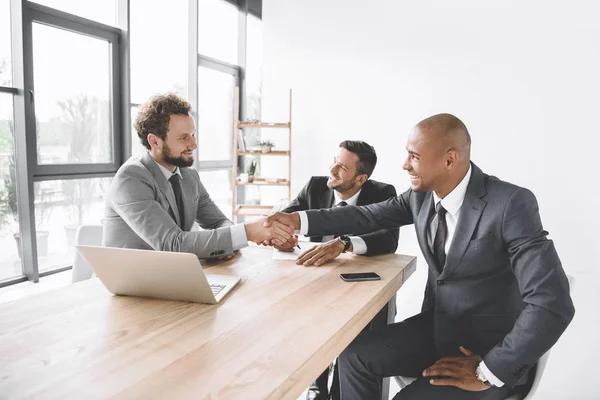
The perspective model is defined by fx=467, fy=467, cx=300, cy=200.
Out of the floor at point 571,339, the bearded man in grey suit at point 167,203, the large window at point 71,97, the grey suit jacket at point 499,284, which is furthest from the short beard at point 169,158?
the large window at point 71,97

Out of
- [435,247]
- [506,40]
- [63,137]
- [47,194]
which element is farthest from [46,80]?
[506,40]

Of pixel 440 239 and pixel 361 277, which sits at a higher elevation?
pixel 440 239

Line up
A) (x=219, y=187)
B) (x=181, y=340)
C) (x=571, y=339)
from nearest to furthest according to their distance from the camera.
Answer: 1. (x=181, y=340)
2. (x=571, y=339)
3. (x=219, y=187)

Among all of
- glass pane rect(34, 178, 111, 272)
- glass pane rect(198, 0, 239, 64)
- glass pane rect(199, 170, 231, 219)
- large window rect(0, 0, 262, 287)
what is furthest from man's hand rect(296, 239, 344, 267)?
glass pane rect(198, 0, 239, 64)

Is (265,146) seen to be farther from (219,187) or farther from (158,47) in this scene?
(158,47)

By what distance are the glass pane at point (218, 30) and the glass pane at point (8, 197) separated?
2296 millimetres

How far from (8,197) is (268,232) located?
2.46m

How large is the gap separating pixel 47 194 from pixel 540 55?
13.0 feet

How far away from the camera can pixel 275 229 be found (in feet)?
6.51

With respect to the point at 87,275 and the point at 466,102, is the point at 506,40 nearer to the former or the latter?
the point at 466,102

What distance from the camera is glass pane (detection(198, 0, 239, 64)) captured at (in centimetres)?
520

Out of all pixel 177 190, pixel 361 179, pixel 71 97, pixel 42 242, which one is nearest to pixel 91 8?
pixel 71 97

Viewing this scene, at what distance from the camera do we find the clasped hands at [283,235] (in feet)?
6.12

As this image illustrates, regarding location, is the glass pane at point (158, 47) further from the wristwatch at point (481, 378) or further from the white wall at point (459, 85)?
the wristwatch at point (481, 378)
